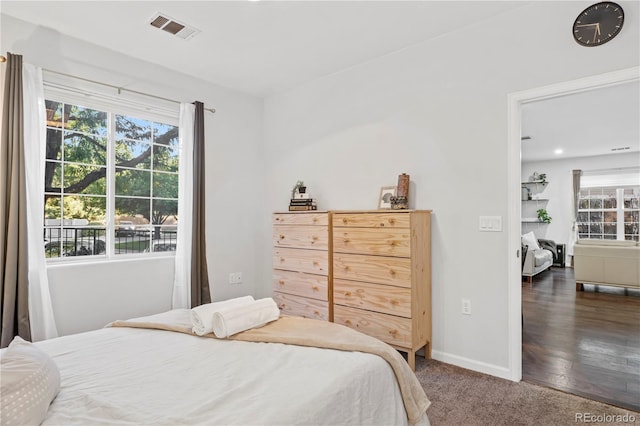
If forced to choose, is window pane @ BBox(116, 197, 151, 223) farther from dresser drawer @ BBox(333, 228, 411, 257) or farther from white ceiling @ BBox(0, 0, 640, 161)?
dresser drawer @ BBox(333, 228, 411, 257)

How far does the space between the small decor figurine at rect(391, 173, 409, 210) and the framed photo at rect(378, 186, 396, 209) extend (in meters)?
0.11

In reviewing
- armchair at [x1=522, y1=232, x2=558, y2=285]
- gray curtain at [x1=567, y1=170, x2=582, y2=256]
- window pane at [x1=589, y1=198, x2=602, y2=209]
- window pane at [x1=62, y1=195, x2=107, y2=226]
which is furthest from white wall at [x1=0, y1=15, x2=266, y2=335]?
window pane at [x1=589, y1=198, x2=602, y2=209]

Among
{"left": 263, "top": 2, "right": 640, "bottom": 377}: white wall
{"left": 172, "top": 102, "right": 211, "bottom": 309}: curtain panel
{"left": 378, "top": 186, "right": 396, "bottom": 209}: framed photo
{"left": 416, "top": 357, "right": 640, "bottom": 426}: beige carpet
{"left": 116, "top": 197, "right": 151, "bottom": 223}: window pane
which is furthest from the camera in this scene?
{"left": 172, "top": 102, "right": 211, "bottom": 309}: curtain panel

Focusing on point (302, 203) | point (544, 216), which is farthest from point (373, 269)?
point (544, 216)

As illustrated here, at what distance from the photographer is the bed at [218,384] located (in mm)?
1098

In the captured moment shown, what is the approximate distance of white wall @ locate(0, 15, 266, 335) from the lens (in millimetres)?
2797

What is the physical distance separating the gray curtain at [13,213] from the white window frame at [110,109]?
9.4 inches

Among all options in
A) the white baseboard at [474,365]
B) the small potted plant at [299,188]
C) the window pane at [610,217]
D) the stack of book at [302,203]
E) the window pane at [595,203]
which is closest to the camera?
the white baseboard at [474,365]

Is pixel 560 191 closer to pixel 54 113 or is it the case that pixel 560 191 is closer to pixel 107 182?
pixel 107 182

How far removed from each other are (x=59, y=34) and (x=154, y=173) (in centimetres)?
131

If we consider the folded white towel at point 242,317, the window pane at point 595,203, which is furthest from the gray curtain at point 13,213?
the window pane at point 595,203

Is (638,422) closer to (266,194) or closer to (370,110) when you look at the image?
(370,110)

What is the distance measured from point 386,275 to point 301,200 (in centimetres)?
130

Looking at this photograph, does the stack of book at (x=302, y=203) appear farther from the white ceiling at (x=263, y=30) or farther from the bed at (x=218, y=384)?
the bed at (x=218, y=384)
